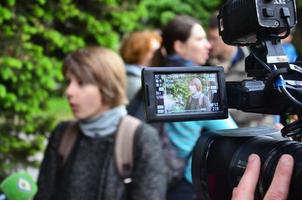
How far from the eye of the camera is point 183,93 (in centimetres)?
148

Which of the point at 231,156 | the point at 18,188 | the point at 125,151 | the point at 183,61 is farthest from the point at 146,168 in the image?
the point at 231,156

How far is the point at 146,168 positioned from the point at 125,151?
0.41 feet

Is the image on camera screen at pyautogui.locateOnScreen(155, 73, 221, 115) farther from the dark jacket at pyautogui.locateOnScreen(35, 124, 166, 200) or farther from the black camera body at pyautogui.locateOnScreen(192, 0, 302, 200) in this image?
the dark jacket at pyautogui.locateOnScreen(35, 124, 166, 200)

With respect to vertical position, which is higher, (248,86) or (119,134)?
(248,86)

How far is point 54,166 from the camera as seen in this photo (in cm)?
271

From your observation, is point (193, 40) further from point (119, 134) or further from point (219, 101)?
point (219, 101)

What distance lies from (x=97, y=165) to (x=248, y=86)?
4.38 ft

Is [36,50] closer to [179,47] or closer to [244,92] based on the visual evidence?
[179,47]

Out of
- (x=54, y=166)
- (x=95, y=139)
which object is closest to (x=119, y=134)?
(x=95, y=139)

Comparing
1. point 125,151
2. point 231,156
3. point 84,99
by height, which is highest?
point 84,99

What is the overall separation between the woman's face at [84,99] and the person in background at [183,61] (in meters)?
0.44

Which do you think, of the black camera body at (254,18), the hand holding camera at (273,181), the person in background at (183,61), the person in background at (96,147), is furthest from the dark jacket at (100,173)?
the hand holding camera at (273,181)

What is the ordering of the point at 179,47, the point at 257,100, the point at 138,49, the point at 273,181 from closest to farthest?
the point at 273,181 < the point at 257,100 < the point at 179,47 < the point at 138,49

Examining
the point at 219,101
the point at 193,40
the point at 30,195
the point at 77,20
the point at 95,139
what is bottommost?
the point at 30,195
